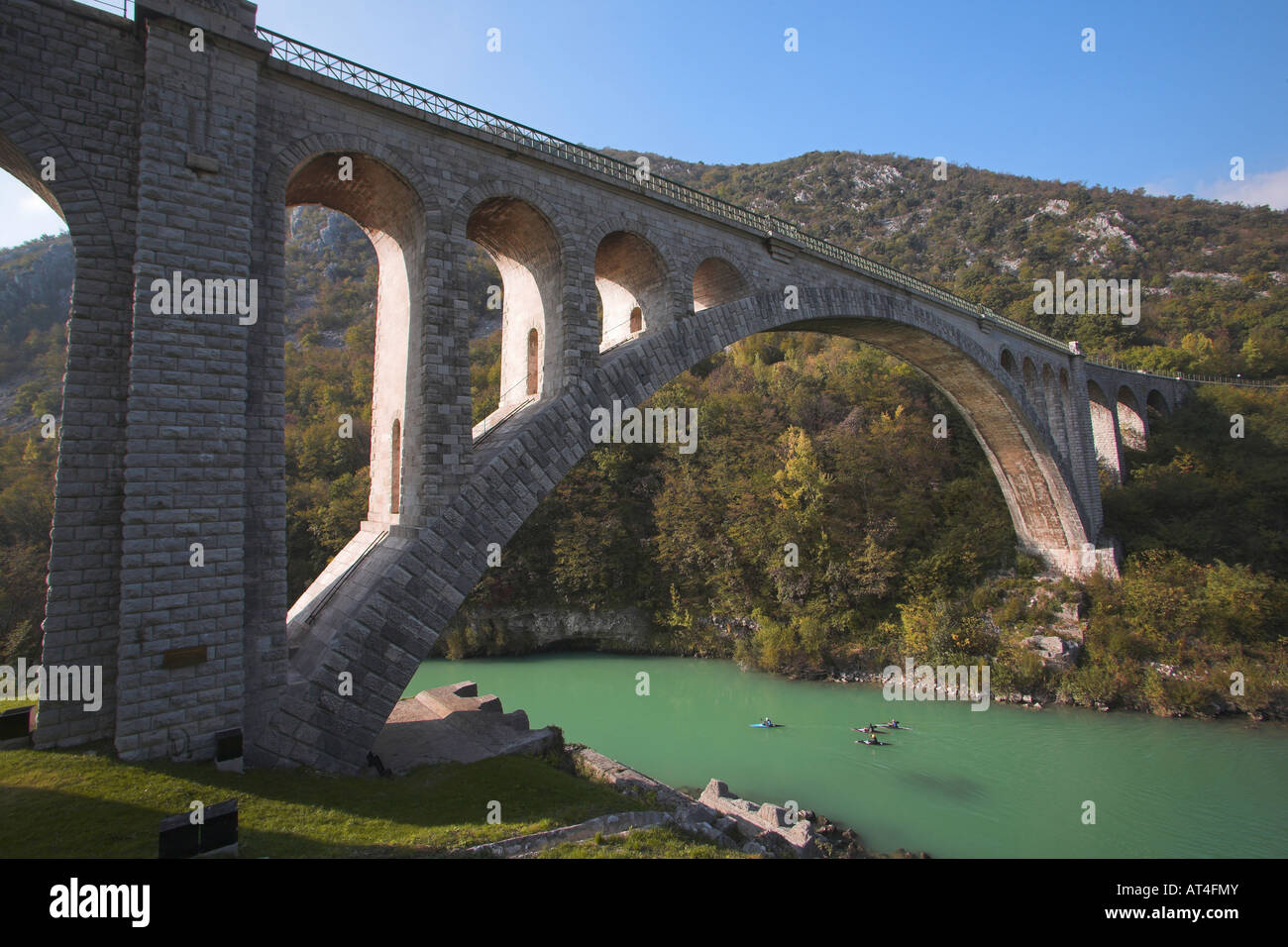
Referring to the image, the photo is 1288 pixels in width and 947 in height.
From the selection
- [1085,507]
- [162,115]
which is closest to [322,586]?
[162,115]

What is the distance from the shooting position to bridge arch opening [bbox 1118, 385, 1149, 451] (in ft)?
103

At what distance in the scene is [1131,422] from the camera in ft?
106

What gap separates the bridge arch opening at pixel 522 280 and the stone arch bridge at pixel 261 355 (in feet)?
0.18

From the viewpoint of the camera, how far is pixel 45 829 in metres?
4.84

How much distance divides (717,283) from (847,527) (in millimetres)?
13535

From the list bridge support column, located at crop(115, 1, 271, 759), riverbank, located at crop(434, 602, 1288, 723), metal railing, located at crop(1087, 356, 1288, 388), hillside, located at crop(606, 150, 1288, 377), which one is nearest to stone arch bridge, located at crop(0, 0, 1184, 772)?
bridge support column, located at crop(115, 1, 271, 759)

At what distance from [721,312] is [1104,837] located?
40.8 ft

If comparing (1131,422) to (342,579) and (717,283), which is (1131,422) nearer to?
(717,283)

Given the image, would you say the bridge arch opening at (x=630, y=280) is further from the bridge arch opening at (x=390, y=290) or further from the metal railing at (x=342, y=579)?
the metal railing at (x=342, y=579)

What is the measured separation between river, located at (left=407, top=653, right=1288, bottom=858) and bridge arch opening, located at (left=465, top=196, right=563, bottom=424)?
9.41m

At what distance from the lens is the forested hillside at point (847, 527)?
19.1 metres

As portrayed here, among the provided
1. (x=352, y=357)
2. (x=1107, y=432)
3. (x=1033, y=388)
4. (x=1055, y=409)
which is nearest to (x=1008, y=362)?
(x=1033, y=388)

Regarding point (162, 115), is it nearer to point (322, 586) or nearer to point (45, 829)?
point (322, 586)

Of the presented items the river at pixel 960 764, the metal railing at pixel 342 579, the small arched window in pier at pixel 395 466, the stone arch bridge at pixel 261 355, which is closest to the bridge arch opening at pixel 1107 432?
the river at pixel 960 764
